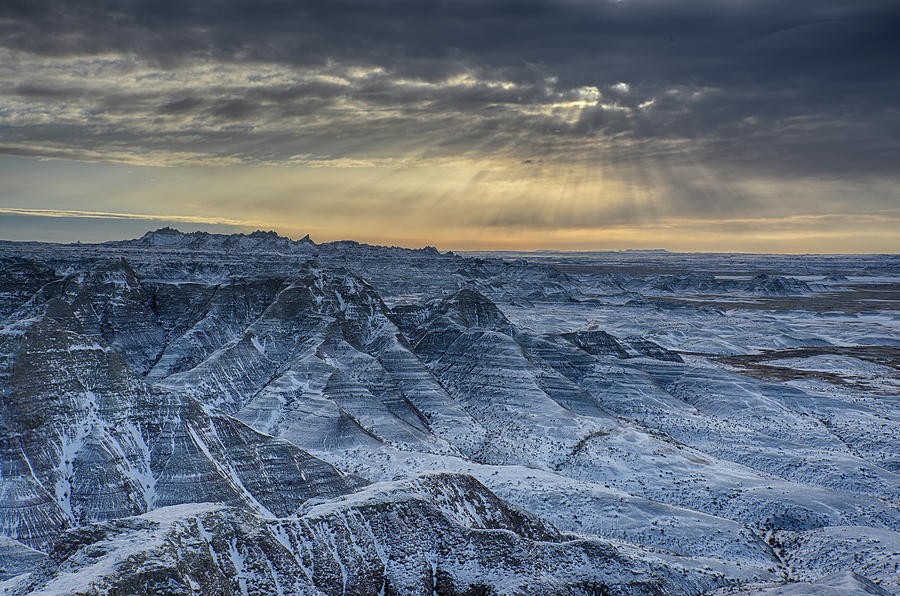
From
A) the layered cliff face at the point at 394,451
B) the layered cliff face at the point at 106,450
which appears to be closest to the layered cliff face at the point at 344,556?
the layered cliff face at the point at 394,451

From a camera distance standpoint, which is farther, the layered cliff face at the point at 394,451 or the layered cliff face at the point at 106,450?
the layered cliff face at the point at 106,450

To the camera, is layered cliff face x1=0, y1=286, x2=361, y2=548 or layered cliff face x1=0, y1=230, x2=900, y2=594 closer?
layered cliff face x1=0, y1=230, x2=900, y2=594

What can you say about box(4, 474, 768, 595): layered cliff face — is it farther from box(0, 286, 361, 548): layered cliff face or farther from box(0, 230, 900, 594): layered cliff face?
box(0, 286, 361, 548): layered cliff face

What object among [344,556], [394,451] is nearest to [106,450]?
[344,556]

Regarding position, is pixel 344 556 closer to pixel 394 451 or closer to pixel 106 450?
pixel 106 450

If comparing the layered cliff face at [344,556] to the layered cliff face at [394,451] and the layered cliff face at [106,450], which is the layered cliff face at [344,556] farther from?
the layered cliff face at [106,450]

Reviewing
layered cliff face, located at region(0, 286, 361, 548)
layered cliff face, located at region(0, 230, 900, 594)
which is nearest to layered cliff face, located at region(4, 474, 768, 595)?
layered cliff face, located at region(0, 230, 900, 594)

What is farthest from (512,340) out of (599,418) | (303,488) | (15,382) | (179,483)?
(15,382)

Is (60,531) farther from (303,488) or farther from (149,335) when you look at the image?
(149,335)
